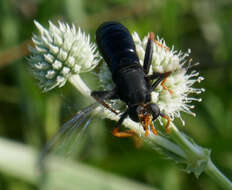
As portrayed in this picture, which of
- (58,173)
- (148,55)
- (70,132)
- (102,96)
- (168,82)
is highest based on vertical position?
(148,55)

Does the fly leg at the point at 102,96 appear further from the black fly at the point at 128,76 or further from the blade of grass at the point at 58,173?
the blade of grass at the point at 58,173

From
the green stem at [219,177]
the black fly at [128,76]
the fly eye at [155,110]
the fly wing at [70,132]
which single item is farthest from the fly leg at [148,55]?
the green stem at [219,177]

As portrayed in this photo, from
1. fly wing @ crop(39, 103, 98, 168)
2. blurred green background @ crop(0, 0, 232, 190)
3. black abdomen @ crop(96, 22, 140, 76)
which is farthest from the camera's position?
blurred green background @ crop(0, 0, 232, 190)

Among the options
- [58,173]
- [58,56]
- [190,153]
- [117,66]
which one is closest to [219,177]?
[190,153]

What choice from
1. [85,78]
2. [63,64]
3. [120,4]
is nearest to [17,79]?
[85,78]

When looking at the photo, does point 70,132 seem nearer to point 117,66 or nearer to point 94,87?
point 117,66

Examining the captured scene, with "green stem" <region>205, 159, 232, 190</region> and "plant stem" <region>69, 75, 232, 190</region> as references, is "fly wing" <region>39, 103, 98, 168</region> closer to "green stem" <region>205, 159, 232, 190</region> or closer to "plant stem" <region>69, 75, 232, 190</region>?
"plant stem" <region>69, 75, 232, 190</region>

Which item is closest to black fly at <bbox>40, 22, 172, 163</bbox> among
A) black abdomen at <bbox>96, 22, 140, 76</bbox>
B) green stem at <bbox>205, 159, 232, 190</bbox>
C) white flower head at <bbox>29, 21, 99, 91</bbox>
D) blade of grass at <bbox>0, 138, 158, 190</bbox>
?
black abdomen at <bbox>96, 22, 140, 76</bbox>
